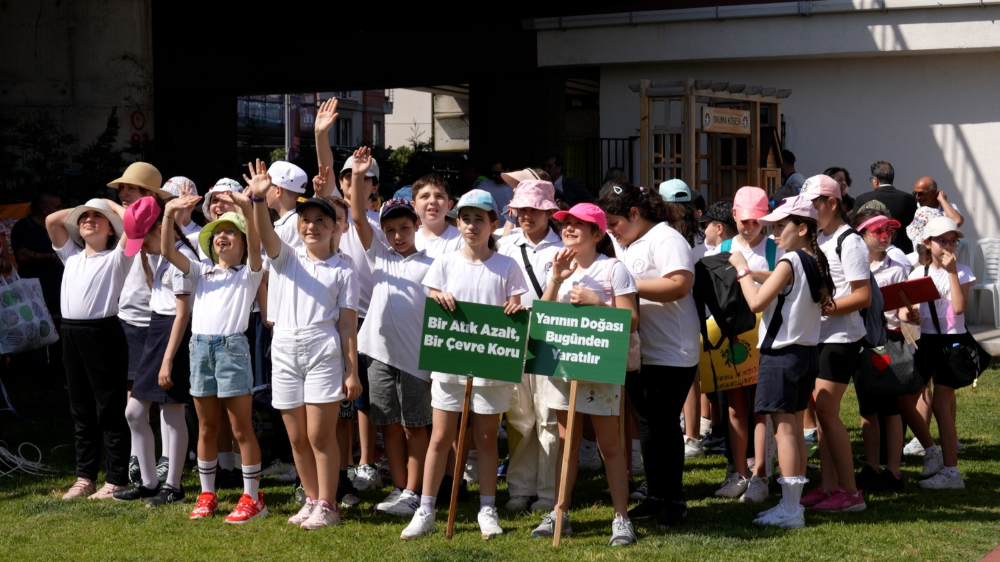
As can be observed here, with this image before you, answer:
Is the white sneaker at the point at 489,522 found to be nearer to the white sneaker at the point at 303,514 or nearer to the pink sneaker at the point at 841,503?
the white sneaker at the point at 303,514

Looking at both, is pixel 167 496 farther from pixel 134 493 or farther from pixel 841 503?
pixel 841 503

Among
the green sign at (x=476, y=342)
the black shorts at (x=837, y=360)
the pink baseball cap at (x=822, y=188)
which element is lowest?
the black shorts at (x=837, y=360)

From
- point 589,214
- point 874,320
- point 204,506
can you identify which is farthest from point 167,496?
point 874,320

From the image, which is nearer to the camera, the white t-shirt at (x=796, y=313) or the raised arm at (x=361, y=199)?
the raised arm at (x=361, y=199)

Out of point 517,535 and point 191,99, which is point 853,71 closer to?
point 517,535

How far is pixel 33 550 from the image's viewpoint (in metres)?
5.62

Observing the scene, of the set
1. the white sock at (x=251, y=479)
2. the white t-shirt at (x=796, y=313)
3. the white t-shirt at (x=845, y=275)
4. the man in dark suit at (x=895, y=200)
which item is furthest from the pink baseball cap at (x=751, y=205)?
the man in dark suit at (x=895, y=200)

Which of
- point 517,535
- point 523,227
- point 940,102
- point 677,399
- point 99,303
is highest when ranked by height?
point 940,102

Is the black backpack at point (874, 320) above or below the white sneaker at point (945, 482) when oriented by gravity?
above

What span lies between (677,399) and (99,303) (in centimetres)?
342

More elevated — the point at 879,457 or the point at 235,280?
the point at 235,280

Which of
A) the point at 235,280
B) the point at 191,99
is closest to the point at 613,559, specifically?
the point at 235,280

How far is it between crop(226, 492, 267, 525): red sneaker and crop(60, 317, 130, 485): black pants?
0.99m

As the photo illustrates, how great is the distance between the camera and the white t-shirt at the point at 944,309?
7.13 metres
